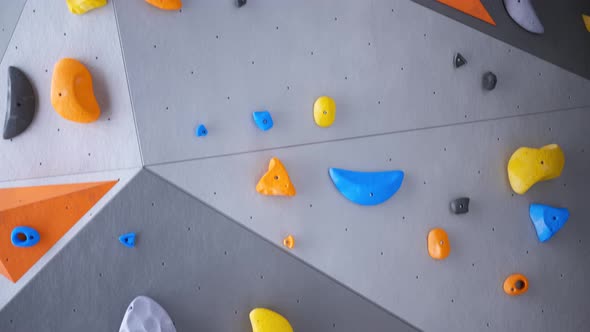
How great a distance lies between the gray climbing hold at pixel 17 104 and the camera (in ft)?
6.17

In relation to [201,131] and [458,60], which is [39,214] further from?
[458,60]

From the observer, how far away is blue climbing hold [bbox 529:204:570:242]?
97.2 inches

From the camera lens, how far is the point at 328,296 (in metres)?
2.15

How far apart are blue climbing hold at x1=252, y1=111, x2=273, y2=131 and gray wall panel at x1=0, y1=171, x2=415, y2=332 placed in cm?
37

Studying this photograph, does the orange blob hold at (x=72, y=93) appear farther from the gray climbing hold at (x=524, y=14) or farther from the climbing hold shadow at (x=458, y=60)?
the gray climbing hold at (x=524, y=14)

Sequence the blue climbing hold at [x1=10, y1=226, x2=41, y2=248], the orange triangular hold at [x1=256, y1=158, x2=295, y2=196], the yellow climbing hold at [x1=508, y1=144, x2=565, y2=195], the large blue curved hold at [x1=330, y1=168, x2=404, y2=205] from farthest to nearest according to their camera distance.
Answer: the yellow climbing hold at [x1=508, y1=144, x2=565, y2=195] → the large blue curved hold at [x1=330, y1=168, x2=404, y2=205] → the orange triangular hold at [x1=256, y1=158, x2=295, y2=196] → the blue climbing hold at [x1=10, y1=226, x2=41, y2=248]

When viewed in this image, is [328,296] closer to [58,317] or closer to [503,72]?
[58,317]

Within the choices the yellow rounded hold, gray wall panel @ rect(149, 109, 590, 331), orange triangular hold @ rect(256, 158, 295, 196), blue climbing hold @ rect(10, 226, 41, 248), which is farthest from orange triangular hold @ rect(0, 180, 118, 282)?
the yellow rounded hold

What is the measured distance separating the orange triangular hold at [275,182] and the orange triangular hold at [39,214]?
1.91ft

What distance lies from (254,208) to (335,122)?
0.48m

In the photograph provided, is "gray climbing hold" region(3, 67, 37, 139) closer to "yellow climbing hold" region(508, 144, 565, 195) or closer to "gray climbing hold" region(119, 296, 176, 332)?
"gray climbing hold" region(119, 296, 176, 332)

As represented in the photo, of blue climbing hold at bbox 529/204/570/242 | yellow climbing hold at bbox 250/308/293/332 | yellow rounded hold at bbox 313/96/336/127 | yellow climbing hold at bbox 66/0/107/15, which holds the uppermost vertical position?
yellow climbing hold at bbox 66/0/107/15

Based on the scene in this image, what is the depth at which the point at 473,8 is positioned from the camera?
8.10 ft

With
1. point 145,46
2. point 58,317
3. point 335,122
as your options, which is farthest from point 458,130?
point 58,317
